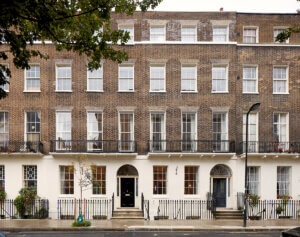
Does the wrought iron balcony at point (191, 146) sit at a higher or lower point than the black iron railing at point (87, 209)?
higher

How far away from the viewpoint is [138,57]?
2211 cm

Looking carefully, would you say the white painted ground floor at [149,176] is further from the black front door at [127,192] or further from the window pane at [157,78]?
the window pane at [157,78]

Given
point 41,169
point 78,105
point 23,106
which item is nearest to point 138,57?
point 78,105

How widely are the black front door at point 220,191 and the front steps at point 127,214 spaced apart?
18.4ft

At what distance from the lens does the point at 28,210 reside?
2044cm

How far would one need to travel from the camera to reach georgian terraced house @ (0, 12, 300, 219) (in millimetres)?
21438

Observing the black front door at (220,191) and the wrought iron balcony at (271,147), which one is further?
the black front door at (220,191)

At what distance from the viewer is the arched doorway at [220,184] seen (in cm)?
2203

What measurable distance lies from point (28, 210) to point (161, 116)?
11.1 metres

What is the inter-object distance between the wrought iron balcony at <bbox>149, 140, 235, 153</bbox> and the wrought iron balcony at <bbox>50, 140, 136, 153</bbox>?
1.72m

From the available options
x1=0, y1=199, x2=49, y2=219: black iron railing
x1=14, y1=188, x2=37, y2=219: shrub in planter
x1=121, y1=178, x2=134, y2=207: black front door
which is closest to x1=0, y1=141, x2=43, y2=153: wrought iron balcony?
x1=14, y1=188, x2=37, y2=219: shrub in planter

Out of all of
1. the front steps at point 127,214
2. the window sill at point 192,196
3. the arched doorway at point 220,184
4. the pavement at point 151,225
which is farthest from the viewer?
the arched doorway at point 220,184

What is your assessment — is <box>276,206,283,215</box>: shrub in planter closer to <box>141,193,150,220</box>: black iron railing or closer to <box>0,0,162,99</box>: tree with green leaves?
<box>141,193,150,220</box>: black iron railing

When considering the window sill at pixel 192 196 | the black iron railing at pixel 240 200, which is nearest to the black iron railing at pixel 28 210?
the window sill at pixel 192 196
